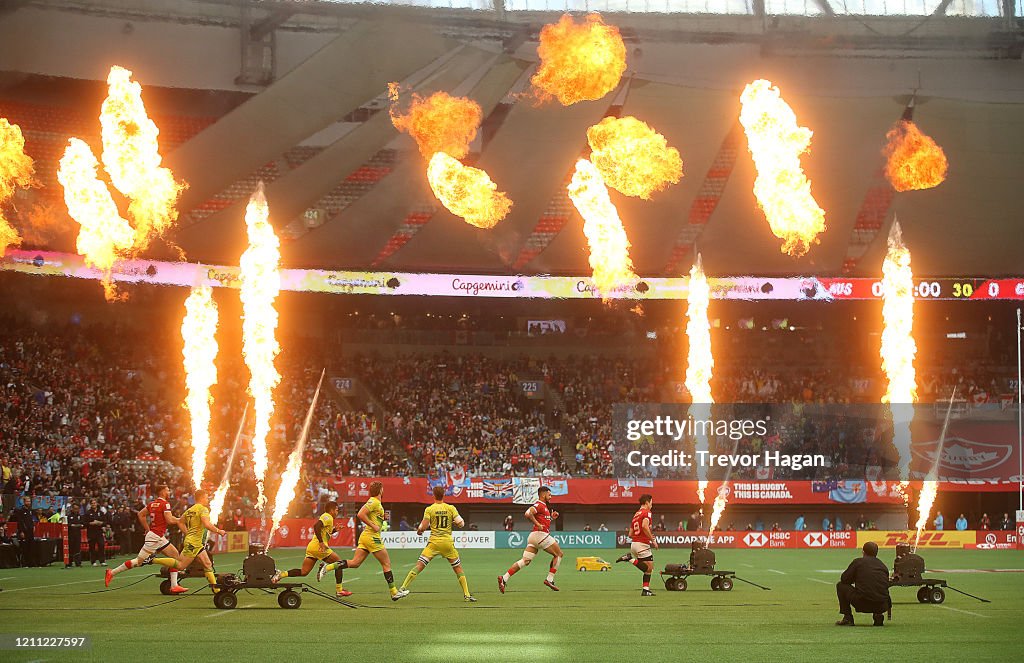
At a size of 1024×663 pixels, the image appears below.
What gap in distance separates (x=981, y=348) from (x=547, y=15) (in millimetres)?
29200

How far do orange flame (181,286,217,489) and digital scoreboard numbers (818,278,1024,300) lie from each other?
1120 inches

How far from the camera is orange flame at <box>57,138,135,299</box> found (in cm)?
4078

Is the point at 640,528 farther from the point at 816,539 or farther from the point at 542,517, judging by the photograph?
the point at 816,539

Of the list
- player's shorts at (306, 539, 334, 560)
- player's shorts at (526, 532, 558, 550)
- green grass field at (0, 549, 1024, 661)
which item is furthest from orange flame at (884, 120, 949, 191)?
player's shorts at (306, 539, 334, 560)

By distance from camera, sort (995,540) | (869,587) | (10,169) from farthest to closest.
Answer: (995,540) < (10,169) < (869,587)

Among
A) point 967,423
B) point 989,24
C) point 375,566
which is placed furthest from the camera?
point 967,423

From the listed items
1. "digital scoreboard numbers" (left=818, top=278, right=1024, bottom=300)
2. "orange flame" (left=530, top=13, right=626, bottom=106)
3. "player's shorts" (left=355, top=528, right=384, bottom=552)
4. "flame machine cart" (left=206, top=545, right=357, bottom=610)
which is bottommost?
"flame machine cart" (left=206, top=545, right=357, bottom=610)

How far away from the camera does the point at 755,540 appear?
152 feet

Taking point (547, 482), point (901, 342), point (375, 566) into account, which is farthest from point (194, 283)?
point (901, 342)

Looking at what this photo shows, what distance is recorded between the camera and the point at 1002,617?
16.6m

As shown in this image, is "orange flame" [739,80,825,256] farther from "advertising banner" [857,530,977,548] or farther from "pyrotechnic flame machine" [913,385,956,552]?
"advertising banner" [857,530,977,548]

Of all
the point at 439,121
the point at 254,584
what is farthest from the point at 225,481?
the point at 254,584

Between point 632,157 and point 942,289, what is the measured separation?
57.0 feet

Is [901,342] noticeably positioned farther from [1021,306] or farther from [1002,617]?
[1002,617]
